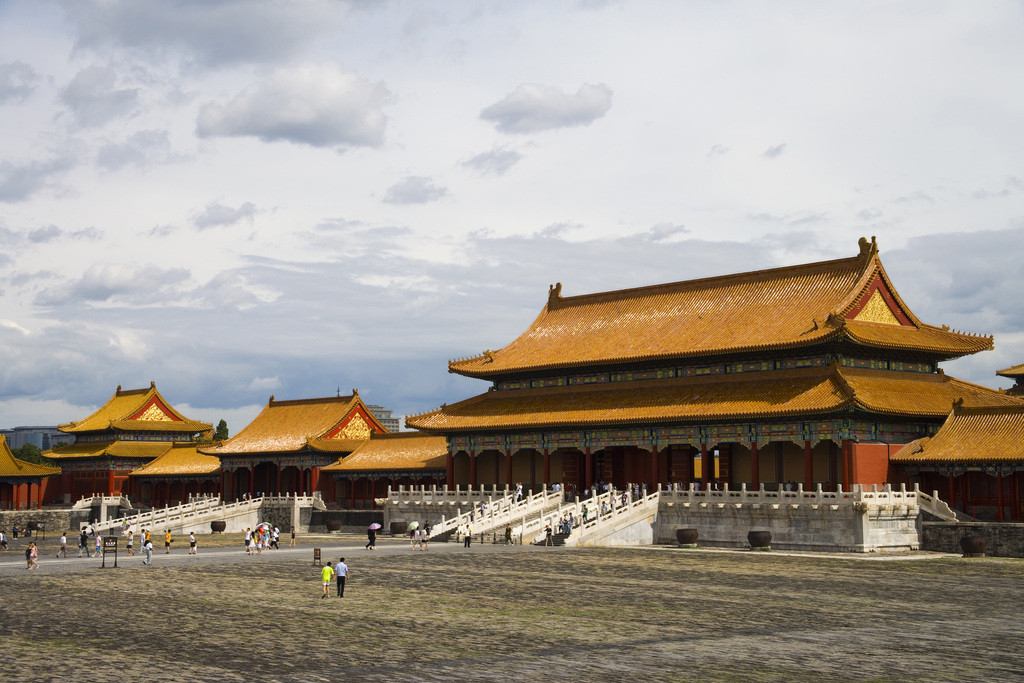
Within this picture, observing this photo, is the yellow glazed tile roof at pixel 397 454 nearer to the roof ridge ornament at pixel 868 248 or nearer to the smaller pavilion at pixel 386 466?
the smaller pavilion at pixel 386 466

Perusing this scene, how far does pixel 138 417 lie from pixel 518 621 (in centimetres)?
9523

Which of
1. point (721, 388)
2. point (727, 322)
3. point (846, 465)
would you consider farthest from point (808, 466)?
point (727, 322)

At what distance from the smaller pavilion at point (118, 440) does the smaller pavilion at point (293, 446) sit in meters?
12.8

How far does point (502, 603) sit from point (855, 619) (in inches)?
381

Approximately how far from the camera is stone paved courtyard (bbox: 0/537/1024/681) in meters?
23.4

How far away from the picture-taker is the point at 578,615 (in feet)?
104

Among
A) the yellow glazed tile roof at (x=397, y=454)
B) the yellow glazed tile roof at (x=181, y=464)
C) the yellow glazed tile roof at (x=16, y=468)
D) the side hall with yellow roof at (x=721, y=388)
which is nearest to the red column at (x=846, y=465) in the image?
the side hall with yellow roof at (x=721, y=388)

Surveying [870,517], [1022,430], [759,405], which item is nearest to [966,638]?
[870,517]

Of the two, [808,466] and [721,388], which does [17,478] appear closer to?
[721,388]

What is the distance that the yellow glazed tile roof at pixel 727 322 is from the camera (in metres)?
67.4

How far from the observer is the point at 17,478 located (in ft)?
338

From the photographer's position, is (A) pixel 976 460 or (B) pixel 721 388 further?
(B) pixel 721 388

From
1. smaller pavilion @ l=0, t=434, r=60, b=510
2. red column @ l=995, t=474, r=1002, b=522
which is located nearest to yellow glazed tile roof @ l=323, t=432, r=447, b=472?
smaller pavilion @ l=0, t=434, r=60, b=510

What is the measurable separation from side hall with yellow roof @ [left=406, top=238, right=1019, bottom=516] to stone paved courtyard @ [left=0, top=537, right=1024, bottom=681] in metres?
14.7
